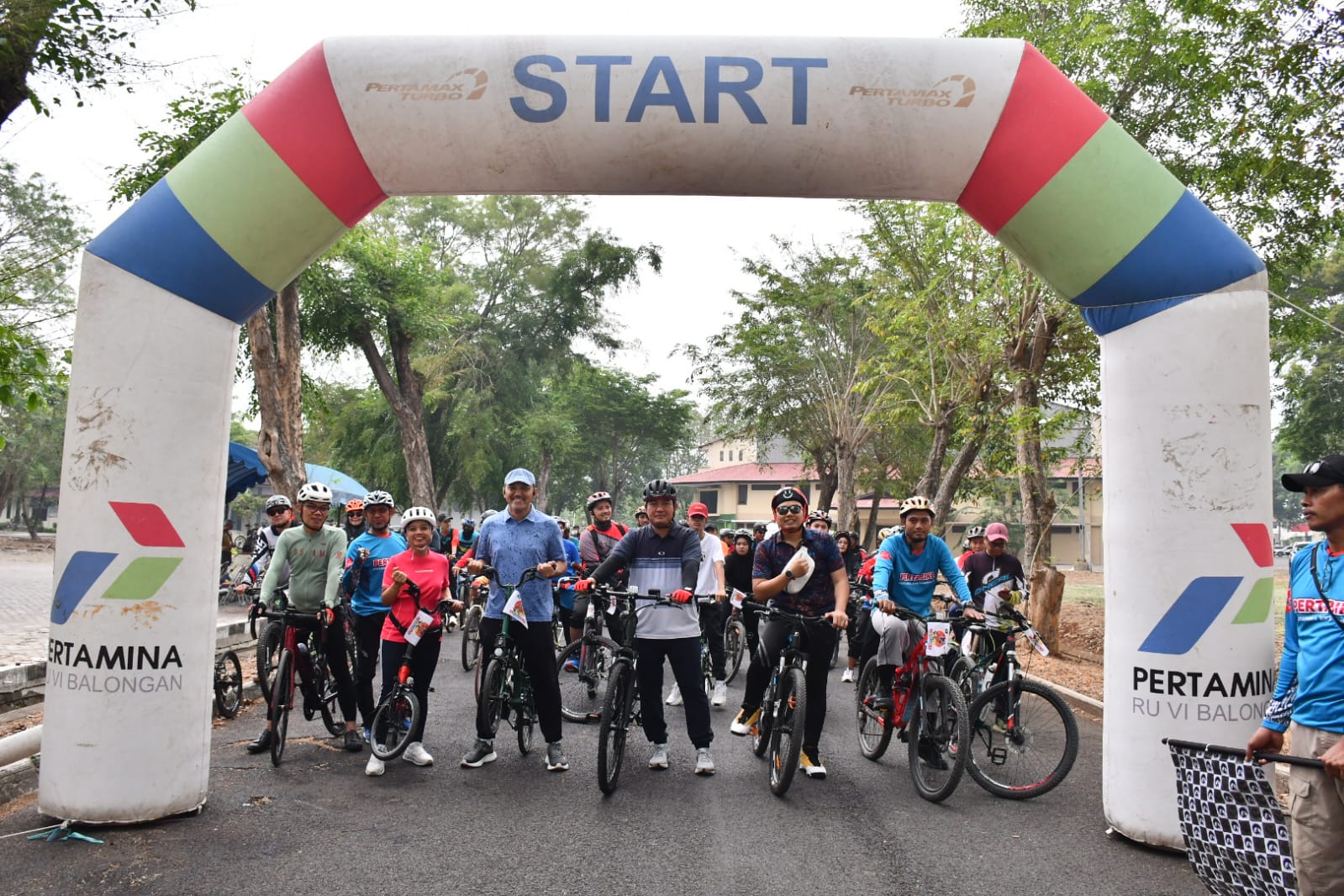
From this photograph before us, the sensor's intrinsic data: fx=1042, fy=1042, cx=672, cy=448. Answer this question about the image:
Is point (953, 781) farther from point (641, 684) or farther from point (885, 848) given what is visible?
point (641, 684)

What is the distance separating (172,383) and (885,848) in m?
4.61

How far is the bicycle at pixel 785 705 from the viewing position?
252 inches

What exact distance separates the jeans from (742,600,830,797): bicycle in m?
2.21

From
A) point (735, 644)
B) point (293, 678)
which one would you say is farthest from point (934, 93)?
point (735, 644)

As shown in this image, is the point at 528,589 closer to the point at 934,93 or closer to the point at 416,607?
the point at 416,607

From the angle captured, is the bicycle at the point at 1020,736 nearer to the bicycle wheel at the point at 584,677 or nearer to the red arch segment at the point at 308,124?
the bicycle wheel at the point at 584,677

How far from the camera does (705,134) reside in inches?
238

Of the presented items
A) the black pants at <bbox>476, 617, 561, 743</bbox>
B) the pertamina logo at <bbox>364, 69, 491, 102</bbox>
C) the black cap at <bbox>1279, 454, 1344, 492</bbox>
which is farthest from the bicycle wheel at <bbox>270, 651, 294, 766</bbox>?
the black cap at <bbox>1279, 454, 1344, 492</bbox>

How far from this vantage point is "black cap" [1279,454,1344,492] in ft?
12.4

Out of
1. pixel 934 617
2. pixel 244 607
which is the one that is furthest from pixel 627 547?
pixel 244 607

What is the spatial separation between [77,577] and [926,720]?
16.7 feet

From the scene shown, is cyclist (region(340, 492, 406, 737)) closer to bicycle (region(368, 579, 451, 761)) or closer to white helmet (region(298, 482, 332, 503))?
white helmet (region(298, 482, 332, 503))

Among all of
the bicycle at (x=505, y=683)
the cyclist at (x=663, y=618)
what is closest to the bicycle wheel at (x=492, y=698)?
the bicycle at (x=505, y=683)

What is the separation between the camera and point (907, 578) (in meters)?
7.66
